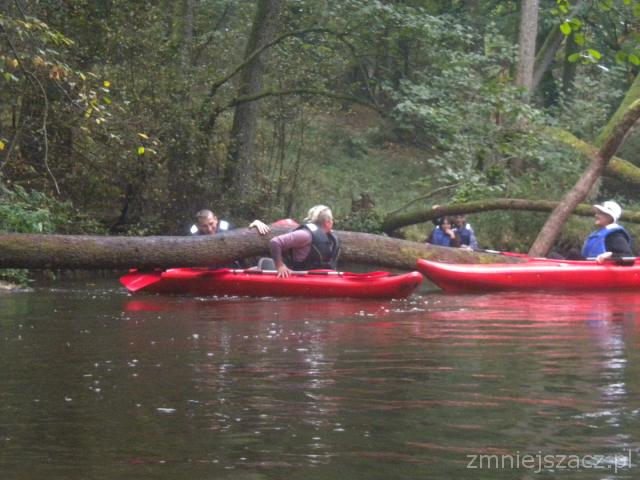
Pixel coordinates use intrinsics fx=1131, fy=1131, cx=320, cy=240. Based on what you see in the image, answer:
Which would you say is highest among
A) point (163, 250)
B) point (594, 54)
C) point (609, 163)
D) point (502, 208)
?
point (609, 163)

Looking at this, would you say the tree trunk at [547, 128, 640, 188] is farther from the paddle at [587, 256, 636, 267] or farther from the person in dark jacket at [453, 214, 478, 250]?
the paddle at [587, 256, 636, 267]

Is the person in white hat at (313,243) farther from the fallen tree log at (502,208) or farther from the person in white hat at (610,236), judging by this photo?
the fallen tree log at (502,208)

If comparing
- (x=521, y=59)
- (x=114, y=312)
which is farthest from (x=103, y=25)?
(x=521, y=59)

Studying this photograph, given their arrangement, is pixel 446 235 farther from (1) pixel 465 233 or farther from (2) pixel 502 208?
(2) pixel 502 208

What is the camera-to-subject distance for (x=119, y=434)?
5230 mm

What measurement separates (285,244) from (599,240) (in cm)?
458

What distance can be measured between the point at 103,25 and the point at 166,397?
11.7 m

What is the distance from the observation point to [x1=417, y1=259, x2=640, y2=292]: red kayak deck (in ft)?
44.1

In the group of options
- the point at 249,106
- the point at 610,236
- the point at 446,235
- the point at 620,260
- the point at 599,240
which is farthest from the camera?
the point at 249,106

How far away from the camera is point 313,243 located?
12.6 m

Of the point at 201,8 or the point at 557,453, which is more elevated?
the point at 201,8

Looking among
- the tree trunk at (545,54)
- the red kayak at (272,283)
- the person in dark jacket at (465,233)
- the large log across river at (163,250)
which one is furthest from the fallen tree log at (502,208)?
the tree trunk at (545,54)

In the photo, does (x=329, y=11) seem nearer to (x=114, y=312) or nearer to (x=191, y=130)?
(x=191, y=130)

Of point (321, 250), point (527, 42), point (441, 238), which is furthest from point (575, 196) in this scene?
point (527, 42)
